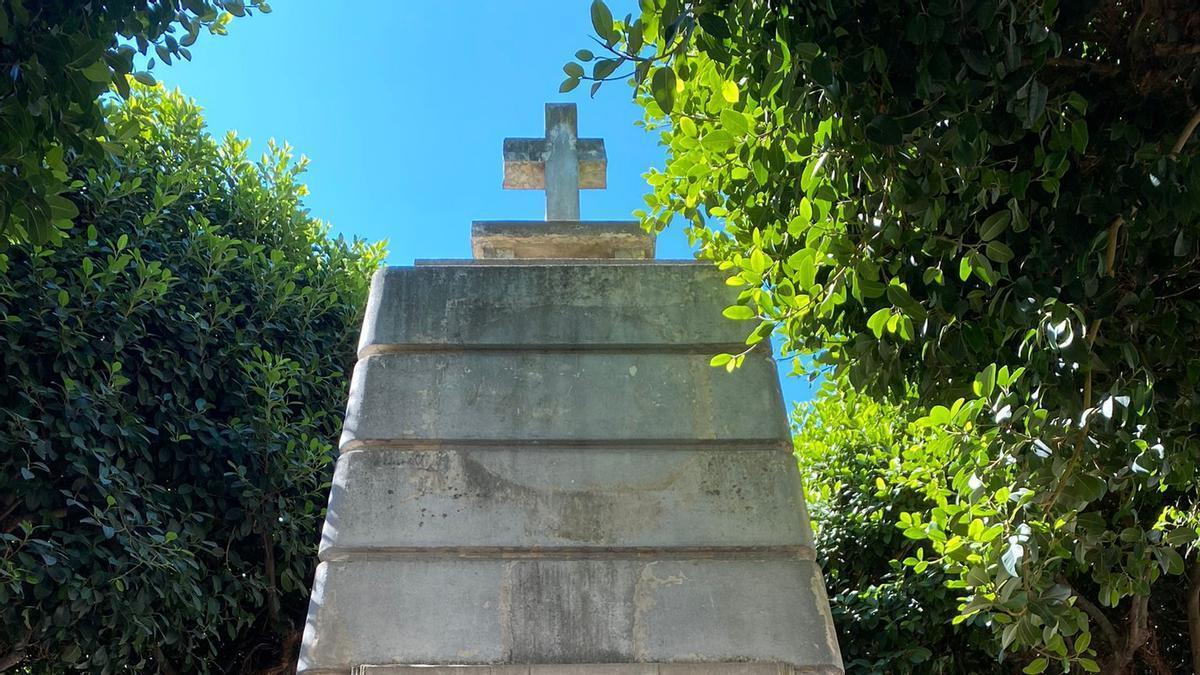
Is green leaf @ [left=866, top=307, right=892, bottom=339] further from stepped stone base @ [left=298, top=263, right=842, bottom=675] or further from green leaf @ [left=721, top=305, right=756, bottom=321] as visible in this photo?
stepped stone base @ [left=298, top=263, right=842, bottom=675]

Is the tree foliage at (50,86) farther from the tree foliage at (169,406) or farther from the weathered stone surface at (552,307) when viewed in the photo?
the tree foliage at (169,406)

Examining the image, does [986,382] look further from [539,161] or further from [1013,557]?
[539,161]

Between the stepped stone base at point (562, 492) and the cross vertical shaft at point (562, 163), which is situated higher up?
the cross vertical shaft at point (562, 163)

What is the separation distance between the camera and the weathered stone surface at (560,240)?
4527 millimetres

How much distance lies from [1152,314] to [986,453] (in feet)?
2.42

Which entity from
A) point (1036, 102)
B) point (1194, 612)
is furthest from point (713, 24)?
point (1194, 612)

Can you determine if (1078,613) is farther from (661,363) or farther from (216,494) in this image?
(216,494)

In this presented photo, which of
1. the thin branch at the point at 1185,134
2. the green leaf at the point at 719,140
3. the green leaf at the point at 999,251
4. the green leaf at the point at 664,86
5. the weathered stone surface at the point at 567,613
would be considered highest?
the green leaf at the point at 719,140

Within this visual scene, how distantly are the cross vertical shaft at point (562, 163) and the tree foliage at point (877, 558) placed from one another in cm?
247

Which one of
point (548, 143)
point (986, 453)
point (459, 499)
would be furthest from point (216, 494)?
point (986, 453)

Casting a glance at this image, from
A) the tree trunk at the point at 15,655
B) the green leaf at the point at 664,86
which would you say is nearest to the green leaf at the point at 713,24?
the green leaf at the point at 664,86

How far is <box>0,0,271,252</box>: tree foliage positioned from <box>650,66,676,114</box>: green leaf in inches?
59.3

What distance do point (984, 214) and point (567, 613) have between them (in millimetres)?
1928

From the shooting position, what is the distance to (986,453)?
3803 mm
